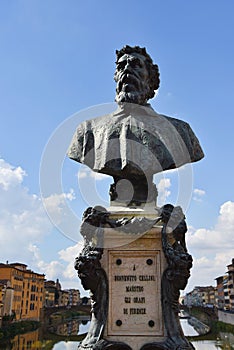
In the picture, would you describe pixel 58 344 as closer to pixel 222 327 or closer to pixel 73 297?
pixel 222 327

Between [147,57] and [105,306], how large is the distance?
4.58 meters

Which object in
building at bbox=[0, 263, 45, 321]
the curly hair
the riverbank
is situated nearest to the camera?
the curly hair

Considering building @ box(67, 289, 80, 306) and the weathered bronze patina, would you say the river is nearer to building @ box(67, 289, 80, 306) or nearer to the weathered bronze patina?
the weathered bronze patina

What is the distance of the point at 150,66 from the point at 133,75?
1.97 ft

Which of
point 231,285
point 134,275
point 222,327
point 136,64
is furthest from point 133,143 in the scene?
point 231,285

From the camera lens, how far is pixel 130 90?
7.54 meters

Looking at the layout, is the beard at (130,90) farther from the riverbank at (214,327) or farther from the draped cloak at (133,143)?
the riverbank at (214,327)

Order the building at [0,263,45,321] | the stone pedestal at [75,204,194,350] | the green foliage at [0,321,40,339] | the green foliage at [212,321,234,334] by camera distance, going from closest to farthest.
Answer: the stone pedestal at [75,204,194,350] → the green foliage at [0,321,40,339] → the green foliage at [212,321,234,334] → the building at [0,263,45,321]

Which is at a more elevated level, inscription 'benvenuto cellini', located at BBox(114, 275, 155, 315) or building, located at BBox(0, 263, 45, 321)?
building, located at BBox(0, 263, 45, 321)

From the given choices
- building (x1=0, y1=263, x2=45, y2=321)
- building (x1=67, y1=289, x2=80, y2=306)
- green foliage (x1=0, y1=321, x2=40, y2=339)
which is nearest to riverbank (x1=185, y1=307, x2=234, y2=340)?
green foliage (x1=0, y1=321, x2=40, y2=339)

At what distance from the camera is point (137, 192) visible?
23.1ft

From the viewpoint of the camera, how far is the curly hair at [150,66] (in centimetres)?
778

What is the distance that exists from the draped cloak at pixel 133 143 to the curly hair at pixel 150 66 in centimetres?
60

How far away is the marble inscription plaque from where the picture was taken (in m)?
5.93
